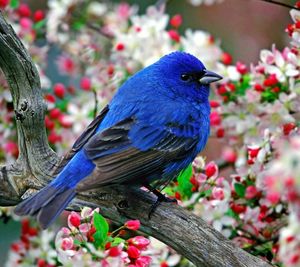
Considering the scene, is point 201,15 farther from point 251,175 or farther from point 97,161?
point 97,161

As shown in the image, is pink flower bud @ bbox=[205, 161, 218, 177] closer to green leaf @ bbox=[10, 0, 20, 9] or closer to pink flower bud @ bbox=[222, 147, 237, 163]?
pink flower bud @ bbox=[222, 147, 237, 163]

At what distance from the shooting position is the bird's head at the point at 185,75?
3.62m

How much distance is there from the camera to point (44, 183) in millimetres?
3021

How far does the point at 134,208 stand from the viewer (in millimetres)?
3006

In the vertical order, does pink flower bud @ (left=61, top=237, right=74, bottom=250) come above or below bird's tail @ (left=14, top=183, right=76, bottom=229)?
below

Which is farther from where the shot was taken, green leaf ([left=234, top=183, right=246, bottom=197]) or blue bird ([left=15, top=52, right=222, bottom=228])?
green leaf ([left=234, top=183, right=246, bottom=197])

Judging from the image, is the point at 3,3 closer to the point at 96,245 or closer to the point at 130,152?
the point at 130,152

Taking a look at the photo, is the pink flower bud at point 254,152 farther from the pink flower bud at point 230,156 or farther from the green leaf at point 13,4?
the green leaf at point 13,4

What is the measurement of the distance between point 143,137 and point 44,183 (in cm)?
50

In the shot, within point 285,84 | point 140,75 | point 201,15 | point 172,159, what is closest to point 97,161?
point 172,159

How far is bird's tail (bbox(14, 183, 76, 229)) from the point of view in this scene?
8.48 ft

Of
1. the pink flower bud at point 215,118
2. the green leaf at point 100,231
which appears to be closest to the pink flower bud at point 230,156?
the pink flower bud at point 215,118

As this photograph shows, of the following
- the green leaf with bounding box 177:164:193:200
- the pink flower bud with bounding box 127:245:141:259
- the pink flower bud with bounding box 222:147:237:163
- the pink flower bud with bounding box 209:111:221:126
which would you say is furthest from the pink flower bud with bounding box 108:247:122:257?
the pink flower bud with bounding box 222:147:237:163

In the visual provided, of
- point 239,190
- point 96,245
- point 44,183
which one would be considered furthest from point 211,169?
point 96,245
